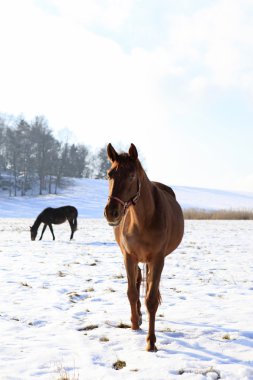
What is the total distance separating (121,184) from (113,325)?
2.16 metres

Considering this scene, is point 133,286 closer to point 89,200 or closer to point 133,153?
point 133,153

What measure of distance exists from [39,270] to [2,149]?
2558 inches

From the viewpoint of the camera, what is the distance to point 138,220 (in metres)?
4.29

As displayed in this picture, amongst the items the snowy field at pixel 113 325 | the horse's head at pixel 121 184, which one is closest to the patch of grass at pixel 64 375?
the snowy field at pixel 113 325

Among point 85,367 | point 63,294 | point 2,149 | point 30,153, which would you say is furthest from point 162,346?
point 2,149

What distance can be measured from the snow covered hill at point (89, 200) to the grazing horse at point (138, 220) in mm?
36985

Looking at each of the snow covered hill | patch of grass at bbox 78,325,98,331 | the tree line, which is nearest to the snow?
patch of grass at bbox 78,325,98,331

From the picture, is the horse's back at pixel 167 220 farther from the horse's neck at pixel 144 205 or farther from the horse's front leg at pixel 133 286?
the horse's front leg at pixel 133 286

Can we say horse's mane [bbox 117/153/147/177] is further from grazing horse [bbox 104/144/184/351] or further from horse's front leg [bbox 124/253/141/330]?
horse's front leg [bbox 124/253/141/330]

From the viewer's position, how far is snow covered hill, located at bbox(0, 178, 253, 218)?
45312 millimetres

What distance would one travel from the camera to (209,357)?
3762mm

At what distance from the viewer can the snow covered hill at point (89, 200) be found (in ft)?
149

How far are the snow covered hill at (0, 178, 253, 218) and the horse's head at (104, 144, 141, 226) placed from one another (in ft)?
123

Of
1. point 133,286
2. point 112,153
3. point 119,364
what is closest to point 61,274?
point 133,286
